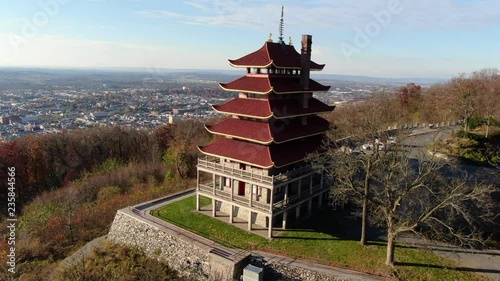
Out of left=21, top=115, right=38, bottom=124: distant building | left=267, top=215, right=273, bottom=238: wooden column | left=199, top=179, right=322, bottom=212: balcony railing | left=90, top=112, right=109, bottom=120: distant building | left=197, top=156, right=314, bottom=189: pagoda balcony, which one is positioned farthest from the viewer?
left=90, top=112, right=109, bottom=120: distant building

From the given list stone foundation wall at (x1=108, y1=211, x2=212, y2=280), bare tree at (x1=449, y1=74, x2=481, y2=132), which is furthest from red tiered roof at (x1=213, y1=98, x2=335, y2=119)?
bare tree at (x1=449, y1=74, x2=481, y2=132)

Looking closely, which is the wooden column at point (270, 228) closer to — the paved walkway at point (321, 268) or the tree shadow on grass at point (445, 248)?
the paved walkway at point (321, 268)

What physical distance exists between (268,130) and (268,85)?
325cm

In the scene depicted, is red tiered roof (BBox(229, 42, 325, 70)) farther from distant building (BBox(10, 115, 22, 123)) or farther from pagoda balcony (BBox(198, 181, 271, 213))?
distant building (BBox(10, 115, 22, 123))

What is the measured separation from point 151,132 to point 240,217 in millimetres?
34112

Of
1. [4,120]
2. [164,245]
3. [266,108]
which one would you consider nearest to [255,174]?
[266,108]

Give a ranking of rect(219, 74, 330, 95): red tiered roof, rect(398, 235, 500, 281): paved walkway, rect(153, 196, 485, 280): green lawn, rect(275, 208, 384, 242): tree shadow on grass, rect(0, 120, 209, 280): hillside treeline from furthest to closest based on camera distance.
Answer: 1. rect(0, 120, 209, 280): hillside treeline
2. rect(219, 74, 330, 95): red tiered roof
3. rect(275, 208, 384, 242): tree shadow on grass
4. rect(398, 235, 500, 281): paved walkway
5. rect(153, 196, 485, 280): green lawn

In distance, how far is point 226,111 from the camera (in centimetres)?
2502

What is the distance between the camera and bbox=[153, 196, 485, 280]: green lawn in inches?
757

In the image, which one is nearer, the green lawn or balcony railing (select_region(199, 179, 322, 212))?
the green lawn

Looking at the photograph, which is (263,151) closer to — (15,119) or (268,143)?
(268,143)

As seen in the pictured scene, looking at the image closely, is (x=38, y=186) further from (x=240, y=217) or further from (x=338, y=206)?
(x=338, y=206)

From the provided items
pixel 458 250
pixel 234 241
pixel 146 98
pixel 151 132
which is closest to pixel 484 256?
pixel 458 250

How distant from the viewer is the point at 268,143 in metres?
22.2
